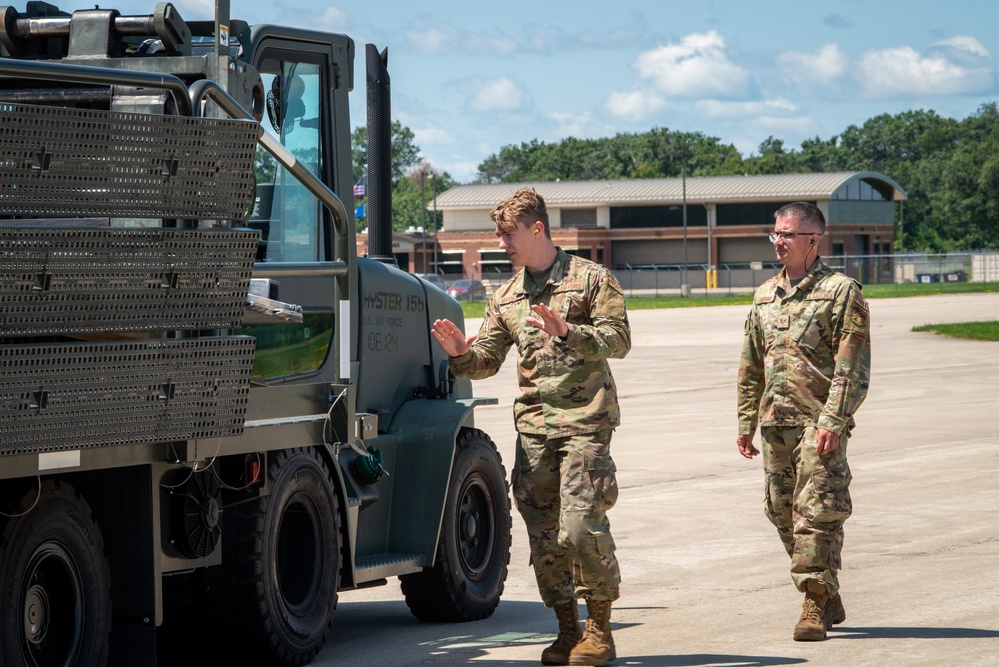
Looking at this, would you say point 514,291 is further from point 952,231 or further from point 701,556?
point 952,231

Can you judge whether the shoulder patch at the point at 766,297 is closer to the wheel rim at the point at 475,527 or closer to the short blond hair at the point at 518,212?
the short blond hair at the point at 518,212

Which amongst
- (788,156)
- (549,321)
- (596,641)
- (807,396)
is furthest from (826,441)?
(788,156)

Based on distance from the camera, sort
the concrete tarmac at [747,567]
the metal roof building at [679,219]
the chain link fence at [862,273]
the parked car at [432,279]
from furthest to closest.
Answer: the metal roof building at [679,219] → the chain link fence at [862,273] → the parked car at [432,279] → the concrete tarmac at [747,567]

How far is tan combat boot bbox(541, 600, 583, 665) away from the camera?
6.88 meters

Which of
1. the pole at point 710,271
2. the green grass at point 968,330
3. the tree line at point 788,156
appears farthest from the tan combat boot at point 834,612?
the tree line at point 788,156

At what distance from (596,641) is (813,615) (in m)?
1.21

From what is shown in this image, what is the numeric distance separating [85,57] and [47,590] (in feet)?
7.64

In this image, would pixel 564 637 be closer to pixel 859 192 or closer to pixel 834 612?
pixel 834 612

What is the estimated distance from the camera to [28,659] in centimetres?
530

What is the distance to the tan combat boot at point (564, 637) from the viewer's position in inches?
271

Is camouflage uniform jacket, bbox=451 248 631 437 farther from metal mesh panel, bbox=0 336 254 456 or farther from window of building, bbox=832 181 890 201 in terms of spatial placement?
window of building, bbox=832 181 890 201

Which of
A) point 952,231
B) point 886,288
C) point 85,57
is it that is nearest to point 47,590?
point 85,57

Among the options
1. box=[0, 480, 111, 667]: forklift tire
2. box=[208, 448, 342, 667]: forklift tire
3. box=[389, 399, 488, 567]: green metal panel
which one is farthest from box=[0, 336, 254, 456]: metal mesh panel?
box=[389, 399, 488, 567]: green metal panel

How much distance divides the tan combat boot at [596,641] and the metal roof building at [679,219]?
8940 centimetres
